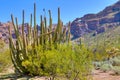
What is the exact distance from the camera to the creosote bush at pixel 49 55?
57.0 feet

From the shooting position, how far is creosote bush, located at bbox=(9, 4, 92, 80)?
17359 millimetres

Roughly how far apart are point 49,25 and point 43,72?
17.1ft

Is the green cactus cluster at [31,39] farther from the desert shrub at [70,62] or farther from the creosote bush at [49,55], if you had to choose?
the desert shrub at [70,62]

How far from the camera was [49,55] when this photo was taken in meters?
18.3

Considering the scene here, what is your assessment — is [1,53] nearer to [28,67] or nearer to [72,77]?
[28,67]

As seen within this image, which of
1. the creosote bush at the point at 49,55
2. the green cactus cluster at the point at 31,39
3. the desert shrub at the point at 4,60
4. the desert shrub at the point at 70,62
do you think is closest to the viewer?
the desert shrub at the point at 70,62

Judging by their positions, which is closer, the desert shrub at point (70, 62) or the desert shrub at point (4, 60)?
the desert shrub at point (70, 62)

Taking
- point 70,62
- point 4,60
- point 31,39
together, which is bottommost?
point 4,60

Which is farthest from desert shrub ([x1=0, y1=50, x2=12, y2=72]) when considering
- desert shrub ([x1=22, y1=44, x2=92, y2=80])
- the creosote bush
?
desert shrub ([x1=22, y1=44, x2=92, y2=80])

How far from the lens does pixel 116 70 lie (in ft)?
77.8

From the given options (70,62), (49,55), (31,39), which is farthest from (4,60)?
(70,62)

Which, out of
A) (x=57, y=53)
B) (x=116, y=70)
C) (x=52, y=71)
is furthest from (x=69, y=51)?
(x=116, y=70)

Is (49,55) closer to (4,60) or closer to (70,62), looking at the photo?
(70,62)

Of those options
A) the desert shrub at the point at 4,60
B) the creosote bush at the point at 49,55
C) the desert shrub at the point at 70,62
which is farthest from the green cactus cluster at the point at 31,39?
the desert shrub at the point at 4,60
